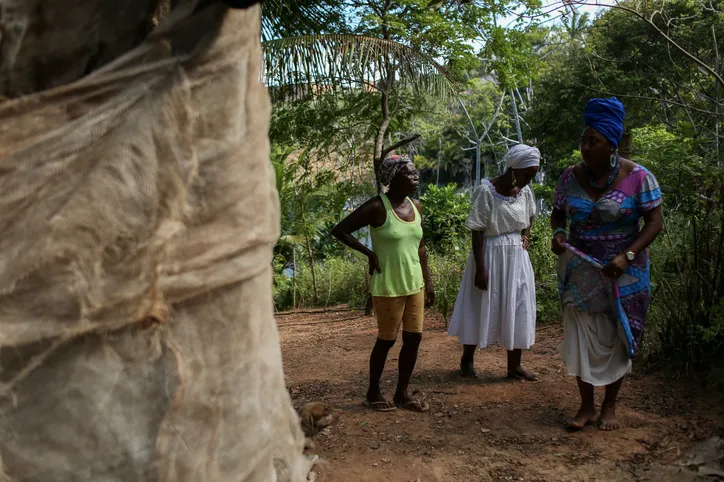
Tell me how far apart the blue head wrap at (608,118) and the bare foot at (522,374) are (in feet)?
6.75

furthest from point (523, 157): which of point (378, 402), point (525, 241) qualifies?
point (378, 402)

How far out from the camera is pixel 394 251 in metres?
4.22

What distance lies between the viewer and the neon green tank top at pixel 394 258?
421 cm

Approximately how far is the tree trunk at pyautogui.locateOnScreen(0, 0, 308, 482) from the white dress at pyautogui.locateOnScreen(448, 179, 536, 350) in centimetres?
387

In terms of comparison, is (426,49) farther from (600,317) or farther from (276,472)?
(276,472)

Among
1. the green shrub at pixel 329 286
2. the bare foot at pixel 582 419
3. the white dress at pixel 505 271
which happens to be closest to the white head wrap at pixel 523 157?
the white dress at pixel 505 271

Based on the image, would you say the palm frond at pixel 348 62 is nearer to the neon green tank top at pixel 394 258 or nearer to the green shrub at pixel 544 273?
the green shrub at pixel 544 273

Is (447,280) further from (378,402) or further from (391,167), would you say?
(391,167)

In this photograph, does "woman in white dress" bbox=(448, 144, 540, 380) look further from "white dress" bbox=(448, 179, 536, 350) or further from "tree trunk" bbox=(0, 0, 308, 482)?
"tree trunk" bbox=(0, 0, 308, 482)

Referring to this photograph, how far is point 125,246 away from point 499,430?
11.0 ft

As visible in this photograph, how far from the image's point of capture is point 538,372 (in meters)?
5.25

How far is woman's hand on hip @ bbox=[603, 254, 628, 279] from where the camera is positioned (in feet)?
11.8

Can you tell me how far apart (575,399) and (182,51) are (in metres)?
4.06

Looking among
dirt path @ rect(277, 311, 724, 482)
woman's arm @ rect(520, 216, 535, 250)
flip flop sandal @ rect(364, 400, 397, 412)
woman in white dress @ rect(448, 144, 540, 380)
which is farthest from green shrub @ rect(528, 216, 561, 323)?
flip flop sandal @ rect(364, 400, 397, 412)
